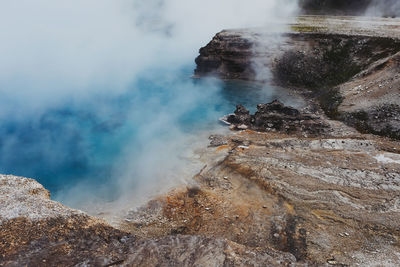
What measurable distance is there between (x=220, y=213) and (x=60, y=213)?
8151 millimetres

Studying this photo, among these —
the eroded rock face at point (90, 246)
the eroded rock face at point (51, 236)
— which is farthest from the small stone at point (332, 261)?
the eroded rock face at point (51, 236)

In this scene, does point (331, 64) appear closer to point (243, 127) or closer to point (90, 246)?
point (243, 127)

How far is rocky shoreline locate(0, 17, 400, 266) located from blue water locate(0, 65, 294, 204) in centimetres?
566

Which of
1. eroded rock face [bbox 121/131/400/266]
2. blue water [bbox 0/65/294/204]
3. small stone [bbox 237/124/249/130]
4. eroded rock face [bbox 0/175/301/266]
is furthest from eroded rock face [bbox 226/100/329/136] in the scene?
eroded rock face [bbox 0/175/301/266]

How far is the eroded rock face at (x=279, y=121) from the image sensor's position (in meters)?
25.2

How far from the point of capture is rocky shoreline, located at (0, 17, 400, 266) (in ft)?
37.9

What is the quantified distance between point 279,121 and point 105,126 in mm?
18163

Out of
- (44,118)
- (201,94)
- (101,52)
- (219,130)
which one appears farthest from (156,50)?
(219,130)

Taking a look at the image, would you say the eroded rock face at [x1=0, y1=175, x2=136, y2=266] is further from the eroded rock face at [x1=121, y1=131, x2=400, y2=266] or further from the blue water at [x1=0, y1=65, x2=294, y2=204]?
the blue water at [x1=0, y1=65, x2=294, y2=204]

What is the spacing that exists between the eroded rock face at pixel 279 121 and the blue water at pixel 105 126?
2.89 meters

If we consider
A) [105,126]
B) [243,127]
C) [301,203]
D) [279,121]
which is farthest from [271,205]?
[105,126]

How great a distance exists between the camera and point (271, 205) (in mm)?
16047

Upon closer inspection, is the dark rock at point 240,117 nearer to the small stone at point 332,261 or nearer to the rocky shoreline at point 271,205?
the rocky shoreline at point 271,205

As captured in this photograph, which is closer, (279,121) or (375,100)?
(375,100)
